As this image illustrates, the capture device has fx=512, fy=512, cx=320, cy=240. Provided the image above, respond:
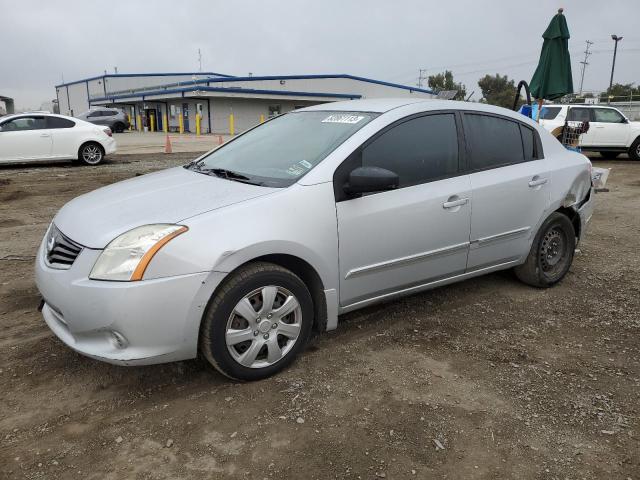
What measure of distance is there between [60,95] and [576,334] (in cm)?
8949

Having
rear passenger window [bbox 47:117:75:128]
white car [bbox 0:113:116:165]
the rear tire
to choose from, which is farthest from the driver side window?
the rear tire

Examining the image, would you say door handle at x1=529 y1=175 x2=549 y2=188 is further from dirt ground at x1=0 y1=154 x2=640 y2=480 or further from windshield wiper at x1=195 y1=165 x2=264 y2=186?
windshield wiper at x1=195 y1=165 x2=264 y2=186

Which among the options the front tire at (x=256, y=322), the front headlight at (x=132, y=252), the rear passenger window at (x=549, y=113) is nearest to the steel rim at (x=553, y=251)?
the front tire at (x=256, y=322)

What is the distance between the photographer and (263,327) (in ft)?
9.59

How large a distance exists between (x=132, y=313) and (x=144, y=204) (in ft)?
2.42

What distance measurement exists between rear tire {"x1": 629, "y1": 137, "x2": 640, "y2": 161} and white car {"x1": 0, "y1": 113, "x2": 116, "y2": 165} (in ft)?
50.9

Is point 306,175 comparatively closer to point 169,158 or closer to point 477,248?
point 477,248

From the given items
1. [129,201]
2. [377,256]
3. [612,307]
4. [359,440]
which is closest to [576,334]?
[612,307]

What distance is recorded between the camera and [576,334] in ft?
12.3

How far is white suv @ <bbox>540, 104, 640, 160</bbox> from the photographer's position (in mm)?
14977

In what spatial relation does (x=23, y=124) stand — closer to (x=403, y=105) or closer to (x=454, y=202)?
(x=403, y=105)

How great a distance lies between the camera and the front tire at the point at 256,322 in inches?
108

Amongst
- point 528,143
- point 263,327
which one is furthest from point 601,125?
point 263,327

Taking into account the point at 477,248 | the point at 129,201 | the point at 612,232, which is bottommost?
the point at 612,232
